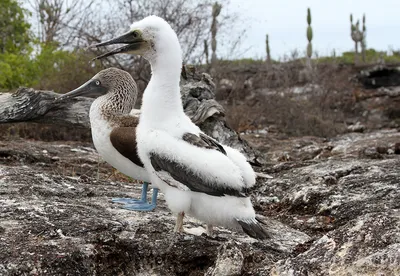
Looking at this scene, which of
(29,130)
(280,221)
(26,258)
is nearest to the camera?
(26,258)

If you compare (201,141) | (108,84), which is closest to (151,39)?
(201,141)

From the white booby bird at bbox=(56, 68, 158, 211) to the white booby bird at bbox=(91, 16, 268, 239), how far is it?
59 centimetres

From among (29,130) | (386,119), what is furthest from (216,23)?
(386,119)

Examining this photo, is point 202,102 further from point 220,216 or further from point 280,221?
point 220,216

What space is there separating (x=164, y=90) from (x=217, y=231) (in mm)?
1038

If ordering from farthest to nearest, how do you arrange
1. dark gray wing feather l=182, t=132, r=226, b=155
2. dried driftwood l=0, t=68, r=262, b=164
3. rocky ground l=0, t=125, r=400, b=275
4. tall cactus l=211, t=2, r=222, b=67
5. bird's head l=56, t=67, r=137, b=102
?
tall cactus l=211, t=2, r=222, b=67 < dried driftwood l=0, t=68, r=262, b=164 < bird's head l=56, t=67, r=137, b=102 < dark gray wing feather l=182, t=132, r=226, b=155 < rocky ground l=0, t=125, r=400, b=275

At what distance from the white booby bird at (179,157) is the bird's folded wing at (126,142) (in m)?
0.51

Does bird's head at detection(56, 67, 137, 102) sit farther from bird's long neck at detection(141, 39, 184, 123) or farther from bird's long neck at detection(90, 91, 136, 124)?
bird's long neck at detection(141, 39, 184, 123)

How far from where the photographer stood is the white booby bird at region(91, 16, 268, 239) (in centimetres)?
330

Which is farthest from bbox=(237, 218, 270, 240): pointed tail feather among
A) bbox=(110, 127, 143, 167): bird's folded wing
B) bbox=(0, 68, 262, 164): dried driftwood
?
bbox=(0, 68, 262, 164): dried driftwood

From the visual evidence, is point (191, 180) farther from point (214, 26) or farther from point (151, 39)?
point (214, 26)

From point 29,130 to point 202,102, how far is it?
4036 mm

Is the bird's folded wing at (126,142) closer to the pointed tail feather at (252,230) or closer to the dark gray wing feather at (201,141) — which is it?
the dark gray wing feather at (201,141)

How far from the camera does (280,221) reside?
4598 mm
